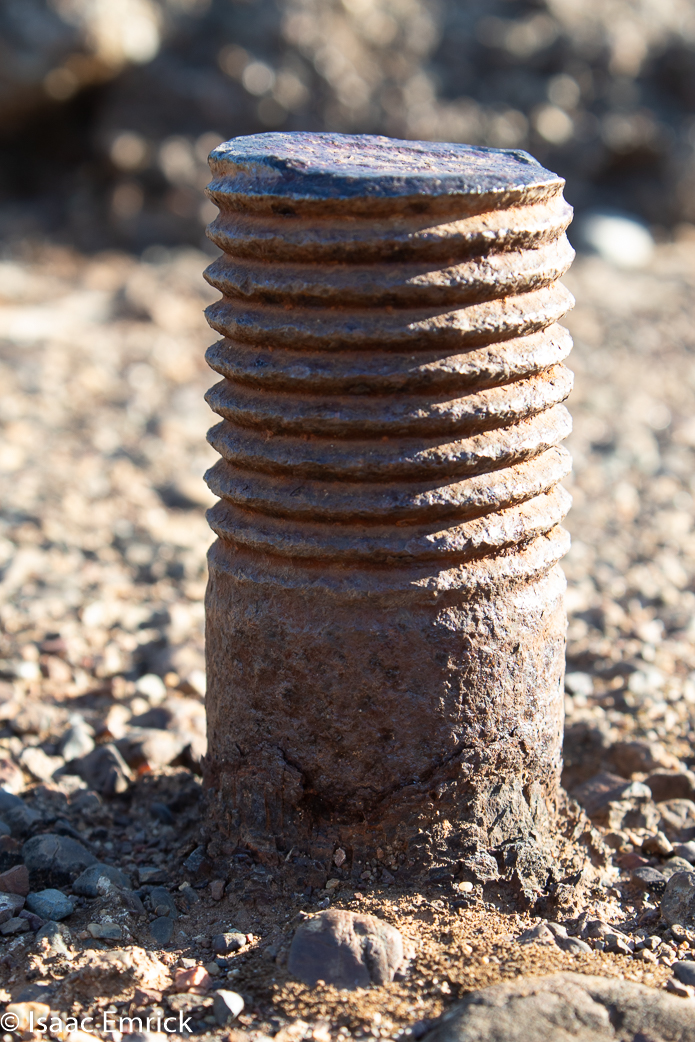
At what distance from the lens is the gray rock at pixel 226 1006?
178 cm

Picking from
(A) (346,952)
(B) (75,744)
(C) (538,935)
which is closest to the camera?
(A) (346,952)

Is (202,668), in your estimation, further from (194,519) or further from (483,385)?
(483,385)

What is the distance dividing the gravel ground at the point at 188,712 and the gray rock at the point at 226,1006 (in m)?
0.02

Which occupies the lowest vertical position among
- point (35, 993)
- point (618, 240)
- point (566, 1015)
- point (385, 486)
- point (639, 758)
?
point (35, 993)

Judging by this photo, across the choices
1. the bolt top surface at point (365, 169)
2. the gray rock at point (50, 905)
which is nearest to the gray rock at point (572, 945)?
the gray rock at point (50, 905)

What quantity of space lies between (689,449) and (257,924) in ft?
13.0

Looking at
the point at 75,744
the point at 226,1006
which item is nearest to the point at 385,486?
the point at 226,1006

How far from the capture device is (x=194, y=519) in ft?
14.7

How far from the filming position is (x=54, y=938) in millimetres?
1972

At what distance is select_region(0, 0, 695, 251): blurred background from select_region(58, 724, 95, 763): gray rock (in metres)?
5.94

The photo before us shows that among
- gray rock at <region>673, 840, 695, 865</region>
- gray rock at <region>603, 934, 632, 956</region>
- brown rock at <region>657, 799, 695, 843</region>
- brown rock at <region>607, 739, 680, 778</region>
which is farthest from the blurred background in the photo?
gray rock at <region>603, 934, 632, 956</region>

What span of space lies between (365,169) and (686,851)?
1.52 m

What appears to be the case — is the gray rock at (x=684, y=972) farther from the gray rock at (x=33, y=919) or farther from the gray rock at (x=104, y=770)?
the gray rock at (x=104, y=770)

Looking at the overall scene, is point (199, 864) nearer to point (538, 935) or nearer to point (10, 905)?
point (10, 905)
